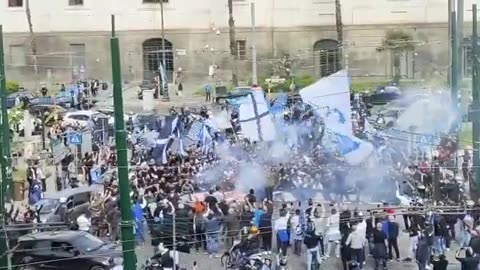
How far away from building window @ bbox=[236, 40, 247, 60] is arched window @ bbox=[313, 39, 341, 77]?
→ 3.22 metres

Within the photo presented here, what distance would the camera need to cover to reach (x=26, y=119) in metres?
34.7

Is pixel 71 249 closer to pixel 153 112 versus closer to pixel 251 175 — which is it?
pixel 251 175

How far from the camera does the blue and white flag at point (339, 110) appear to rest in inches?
860

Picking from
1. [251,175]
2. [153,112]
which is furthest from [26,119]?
[251,175]

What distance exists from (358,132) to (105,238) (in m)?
7.03

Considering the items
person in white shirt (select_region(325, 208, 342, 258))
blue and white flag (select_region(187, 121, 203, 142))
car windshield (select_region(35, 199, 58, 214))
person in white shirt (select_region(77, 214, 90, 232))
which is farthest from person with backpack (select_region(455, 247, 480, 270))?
blue and white flag (select_region(187, 121, 203, 142))

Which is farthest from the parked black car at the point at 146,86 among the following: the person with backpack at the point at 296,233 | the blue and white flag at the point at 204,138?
the person with backpack at the point at 296,233

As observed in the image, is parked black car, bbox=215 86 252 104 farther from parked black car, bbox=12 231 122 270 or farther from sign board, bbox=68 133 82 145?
parked black car, bbox=12 231 122 270

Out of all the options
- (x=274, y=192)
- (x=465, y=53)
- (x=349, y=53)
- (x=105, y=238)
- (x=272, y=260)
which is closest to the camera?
(x=272, y=260)

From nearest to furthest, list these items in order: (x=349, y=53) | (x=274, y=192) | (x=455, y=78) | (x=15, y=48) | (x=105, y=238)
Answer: (x=105, y=238) < (x=274, y=192) < (x=455, y=78) < (x=349, y=53) < (x=15, y=48)

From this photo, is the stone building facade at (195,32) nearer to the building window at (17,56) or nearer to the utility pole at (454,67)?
the building window at (17,56)

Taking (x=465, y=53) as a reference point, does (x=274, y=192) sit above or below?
below

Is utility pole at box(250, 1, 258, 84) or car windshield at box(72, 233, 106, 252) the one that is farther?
utility pole at box(250, 1, 258, 84)

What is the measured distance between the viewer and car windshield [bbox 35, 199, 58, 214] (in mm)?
22781
